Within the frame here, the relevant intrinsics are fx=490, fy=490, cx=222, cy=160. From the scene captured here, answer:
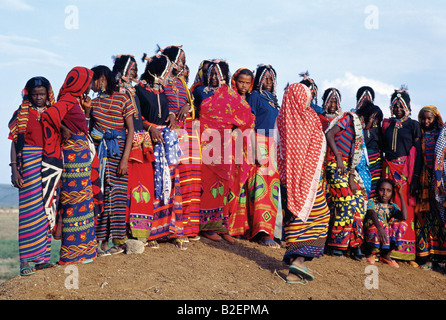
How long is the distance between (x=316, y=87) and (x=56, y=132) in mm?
4433

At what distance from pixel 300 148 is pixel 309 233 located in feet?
3.15

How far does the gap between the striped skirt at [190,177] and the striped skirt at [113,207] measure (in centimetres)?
100

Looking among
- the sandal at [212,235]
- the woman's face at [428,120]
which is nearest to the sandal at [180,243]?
the sandal at [212,235]

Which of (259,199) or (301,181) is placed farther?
(259,199)

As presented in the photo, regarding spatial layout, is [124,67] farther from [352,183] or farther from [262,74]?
[352,183]

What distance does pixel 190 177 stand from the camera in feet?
23.0

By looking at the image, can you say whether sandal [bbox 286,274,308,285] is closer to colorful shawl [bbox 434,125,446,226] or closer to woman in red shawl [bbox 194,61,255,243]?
woman in red shawl [bbox 194,61,255,243]

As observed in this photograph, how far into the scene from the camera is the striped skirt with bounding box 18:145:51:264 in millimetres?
5473

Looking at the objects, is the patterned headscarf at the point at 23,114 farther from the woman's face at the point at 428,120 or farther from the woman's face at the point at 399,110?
the woman's face at the point at 428,120

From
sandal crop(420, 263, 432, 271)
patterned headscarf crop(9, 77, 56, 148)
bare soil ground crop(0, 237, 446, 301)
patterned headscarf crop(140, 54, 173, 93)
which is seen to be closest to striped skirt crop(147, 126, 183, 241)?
bare soil ground crop(0, 237, 446, 301)

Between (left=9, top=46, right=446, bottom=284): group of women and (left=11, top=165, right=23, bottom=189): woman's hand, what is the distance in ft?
0.05

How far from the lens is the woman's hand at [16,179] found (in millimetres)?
5441

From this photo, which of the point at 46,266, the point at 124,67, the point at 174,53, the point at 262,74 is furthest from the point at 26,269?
the point at 262,74

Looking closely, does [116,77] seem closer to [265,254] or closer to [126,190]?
[126,190]
